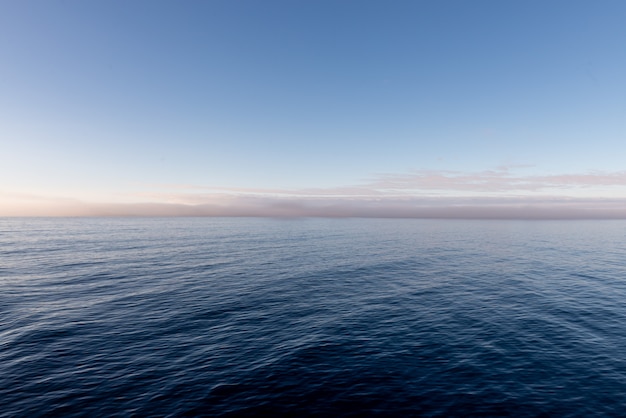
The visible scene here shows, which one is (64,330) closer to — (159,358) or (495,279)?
(159,358)

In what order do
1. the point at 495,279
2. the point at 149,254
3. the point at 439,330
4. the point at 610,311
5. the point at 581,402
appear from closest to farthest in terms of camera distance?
the point at 581,402 → the point at 439,330 → the point at 610,311 → the point at 495,279 → the point at 149,254

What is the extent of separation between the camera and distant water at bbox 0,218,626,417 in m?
20.4

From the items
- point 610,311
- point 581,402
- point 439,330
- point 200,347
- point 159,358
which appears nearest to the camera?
point 581,402

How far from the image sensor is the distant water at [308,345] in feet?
66.9

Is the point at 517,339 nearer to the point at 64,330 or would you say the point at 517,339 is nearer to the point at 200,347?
the point at 200,347

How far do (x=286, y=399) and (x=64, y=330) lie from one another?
2746 cm

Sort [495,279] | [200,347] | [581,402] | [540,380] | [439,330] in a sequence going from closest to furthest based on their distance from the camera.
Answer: [581,402], [540,380], [200,347], [439,330], [495,279]

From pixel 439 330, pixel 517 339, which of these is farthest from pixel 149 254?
pixel 517 339

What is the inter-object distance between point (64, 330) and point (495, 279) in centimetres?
6921

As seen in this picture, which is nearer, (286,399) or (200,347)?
(286,399)

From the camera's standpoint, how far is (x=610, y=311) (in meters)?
39.0

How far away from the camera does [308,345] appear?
2880cm

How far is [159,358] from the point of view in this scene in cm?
2583

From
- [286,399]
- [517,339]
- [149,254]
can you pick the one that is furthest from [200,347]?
[149,254]
